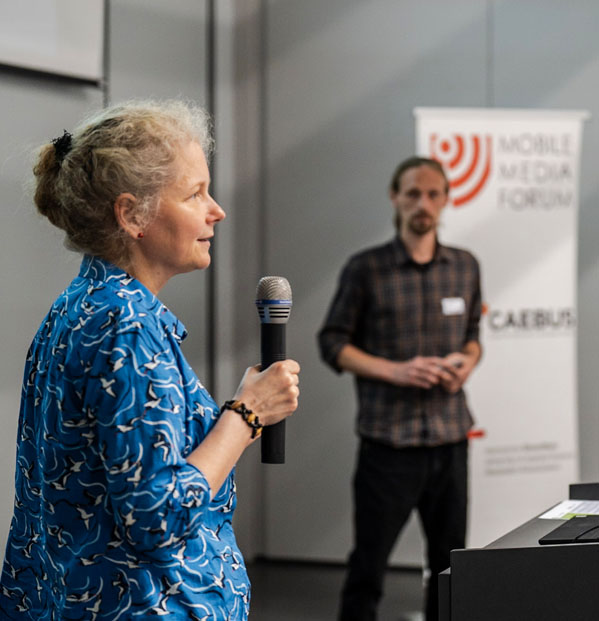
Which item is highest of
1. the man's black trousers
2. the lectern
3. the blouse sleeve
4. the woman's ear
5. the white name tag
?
the woman's ear

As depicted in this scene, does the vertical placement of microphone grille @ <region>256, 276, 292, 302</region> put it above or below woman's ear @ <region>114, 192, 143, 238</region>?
below

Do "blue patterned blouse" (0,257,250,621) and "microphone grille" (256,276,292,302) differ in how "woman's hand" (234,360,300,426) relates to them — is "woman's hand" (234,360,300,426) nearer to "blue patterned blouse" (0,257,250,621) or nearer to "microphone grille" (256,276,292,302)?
"blue patterned blouse" (0,257,250,621)

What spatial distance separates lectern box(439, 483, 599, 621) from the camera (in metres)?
1.48

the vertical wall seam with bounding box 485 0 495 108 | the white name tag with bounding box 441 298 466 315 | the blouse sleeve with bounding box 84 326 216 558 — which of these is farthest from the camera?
the vertical wall seam with bounding box 485 0 495 108

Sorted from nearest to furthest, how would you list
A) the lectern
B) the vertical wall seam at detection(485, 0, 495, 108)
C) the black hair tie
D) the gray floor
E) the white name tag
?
1. the lectern
2. the black hair tie
3. the white name tag
4. the gray floor
5. the vertical wall seam at detection(485, 0, 495, 108)

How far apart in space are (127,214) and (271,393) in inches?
14.4

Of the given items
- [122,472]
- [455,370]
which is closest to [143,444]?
[122,472]

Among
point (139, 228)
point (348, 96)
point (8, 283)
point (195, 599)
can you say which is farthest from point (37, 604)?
point (348, 96)

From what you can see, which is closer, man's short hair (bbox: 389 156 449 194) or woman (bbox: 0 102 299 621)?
woman (bbox: 0 102 299 621)

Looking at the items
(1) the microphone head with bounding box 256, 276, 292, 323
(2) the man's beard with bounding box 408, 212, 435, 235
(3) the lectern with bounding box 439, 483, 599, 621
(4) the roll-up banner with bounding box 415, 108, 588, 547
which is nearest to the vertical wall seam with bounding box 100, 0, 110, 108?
(2) the man's beard with bounding box 408, 212, 435, 235

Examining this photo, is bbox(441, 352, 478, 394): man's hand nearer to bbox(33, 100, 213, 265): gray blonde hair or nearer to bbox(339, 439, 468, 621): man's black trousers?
bbox(339, 439, 468, 621): man's black trousers

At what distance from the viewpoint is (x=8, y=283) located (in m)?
3.26

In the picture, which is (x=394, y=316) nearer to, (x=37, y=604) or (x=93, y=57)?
(x=93, y=57)

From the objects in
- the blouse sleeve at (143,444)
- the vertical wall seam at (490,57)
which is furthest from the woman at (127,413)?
the vertical wall seam at (490,57)
